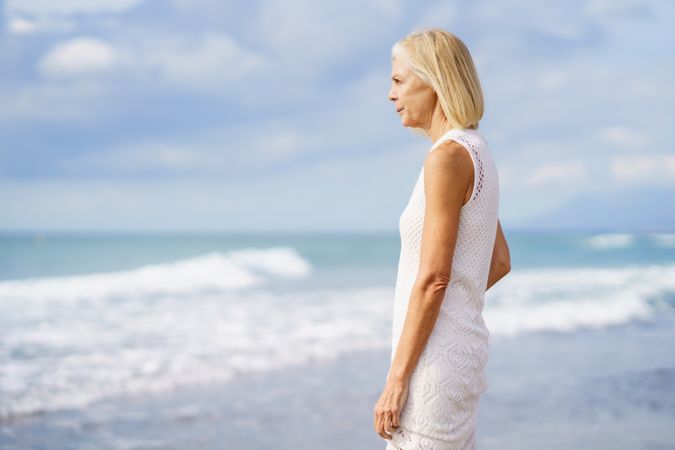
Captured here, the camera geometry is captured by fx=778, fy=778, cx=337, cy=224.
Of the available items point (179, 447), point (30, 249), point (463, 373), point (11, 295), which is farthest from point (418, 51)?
point (30, 249)

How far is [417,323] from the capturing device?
1713mm

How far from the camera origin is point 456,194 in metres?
1.72

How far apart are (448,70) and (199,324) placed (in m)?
7.63

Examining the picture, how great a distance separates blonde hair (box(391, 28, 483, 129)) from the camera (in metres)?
1.77

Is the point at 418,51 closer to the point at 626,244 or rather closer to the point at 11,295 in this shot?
the point at 11,295

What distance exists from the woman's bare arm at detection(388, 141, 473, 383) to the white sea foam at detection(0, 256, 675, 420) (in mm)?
4393

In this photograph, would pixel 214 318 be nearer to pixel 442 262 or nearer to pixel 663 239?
pixel 442 262

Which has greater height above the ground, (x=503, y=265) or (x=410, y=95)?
(x=410, y=95)

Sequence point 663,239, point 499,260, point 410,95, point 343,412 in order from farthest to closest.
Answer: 1. point 663,239
2. point 343,412
3. point 499,260
4. point 410,95

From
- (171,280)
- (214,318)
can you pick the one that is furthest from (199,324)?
(171,280)

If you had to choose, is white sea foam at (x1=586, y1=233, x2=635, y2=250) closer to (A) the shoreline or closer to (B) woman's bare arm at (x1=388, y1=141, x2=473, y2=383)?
(A) the shoreline

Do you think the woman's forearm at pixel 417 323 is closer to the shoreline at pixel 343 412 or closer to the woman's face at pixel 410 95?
the woman's face at pixel 410 95

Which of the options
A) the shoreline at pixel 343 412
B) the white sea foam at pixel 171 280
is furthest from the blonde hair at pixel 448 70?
the white sea foam at pixel 171 280

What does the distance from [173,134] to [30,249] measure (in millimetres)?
12971
